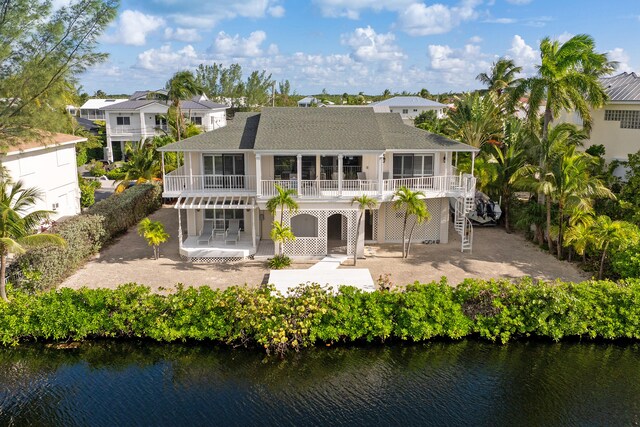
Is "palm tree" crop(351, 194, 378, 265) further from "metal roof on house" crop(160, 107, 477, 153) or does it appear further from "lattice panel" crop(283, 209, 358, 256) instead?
"metal roof on house" crop(160, 107, 477, 153)

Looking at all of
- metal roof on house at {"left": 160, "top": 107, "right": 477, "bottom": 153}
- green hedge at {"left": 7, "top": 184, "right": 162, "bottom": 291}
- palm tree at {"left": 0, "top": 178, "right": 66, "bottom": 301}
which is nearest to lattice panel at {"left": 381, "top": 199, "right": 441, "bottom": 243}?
metal roof on house at {"left": 160, "top": 107, "right": 477, "bottom": 153}

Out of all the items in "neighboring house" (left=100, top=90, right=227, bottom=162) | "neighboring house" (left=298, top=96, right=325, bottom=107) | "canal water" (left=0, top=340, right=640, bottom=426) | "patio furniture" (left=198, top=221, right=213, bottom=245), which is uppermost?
"neighboring house" (left=298, top=96, right=325, bottom=107)

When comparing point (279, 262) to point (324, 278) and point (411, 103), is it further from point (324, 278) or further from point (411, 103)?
point (411, 103)

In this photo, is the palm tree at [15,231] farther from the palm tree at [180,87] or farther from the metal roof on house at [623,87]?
the metal roof on house at [623,87]

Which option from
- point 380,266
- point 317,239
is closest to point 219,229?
point 317,239

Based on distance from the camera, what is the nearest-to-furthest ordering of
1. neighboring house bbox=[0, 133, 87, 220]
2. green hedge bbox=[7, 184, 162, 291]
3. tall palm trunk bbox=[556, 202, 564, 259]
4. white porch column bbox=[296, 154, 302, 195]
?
1. green hedge bbox=[7, 184, 162, 291]
2. tall palm trunk bbox=[556, 202, 564, 259]
3. white porch column bbox=[296, 154, 302, 195]
4. neighboring house bbox=[0, 133, 87, 220]

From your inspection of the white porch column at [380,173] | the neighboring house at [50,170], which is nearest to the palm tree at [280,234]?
the white porch column at [380,173]
